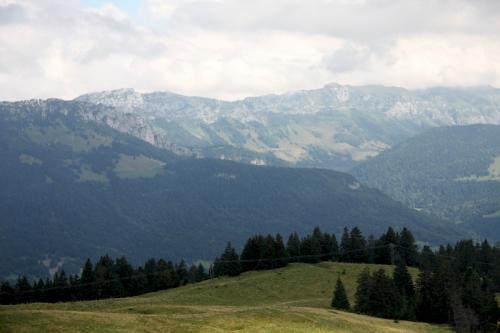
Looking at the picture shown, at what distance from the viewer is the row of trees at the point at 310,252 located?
5600 inches

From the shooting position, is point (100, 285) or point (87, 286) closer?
point (100, 285)

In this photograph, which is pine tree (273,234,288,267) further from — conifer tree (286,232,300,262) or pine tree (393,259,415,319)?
pine tree (393,259,415,319)

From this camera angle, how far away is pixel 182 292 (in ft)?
372

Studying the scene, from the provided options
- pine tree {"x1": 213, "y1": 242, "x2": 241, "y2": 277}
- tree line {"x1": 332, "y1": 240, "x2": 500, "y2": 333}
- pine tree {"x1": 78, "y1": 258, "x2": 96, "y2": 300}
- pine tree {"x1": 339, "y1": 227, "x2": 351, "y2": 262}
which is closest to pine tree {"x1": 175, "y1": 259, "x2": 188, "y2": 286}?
pine tree {"x1": 213, "y1": 242, "x2": 241, "y2": 277}

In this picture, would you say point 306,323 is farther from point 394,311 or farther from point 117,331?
point 394,311

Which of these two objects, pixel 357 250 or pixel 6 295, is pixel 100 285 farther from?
pixel 357 250

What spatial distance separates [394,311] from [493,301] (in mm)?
14295

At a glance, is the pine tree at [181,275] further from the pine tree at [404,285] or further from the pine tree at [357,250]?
the pine tree at [404,285]

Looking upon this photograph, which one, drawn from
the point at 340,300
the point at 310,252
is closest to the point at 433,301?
the point at 340,300

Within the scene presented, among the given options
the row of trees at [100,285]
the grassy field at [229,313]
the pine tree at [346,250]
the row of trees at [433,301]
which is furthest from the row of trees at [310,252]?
the row of trees at [433,301]

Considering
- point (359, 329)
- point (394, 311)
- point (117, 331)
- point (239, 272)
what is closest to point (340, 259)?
point (239, 272)

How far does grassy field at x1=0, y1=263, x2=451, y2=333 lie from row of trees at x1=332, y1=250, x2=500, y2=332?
12.2 ft

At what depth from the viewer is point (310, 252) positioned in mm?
152125

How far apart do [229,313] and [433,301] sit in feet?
139
